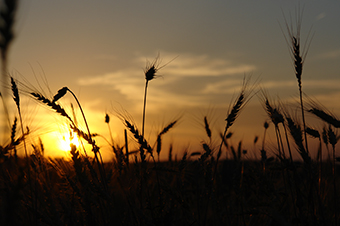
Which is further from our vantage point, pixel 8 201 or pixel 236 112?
pixel 236 112

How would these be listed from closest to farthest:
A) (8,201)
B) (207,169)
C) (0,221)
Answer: (8,201), (0,221), (207,169)

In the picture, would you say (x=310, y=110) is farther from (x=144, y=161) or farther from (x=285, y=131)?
(x=144, y=161)

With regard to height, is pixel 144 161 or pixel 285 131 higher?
pixel 285 131

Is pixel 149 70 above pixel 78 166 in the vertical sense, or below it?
above

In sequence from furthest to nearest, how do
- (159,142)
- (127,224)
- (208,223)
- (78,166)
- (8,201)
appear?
(159,142) < (208,223) < (127,224) < (78,166) < (8,201)

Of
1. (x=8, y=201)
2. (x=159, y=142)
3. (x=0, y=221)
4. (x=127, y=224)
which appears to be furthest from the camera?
(x=159, y=142)

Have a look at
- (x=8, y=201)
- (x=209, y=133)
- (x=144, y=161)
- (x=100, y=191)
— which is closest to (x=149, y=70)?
(x=144, y=161)

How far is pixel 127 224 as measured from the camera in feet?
9.92

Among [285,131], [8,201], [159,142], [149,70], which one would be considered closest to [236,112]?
[285,131]

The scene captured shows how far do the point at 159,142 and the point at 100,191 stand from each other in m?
1.90

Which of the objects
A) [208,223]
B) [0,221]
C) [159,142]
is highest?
[159,142]

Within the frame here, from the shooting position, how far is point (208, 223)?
3.97 metres

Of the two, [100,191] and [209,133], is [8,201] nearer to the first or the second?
[100,191]

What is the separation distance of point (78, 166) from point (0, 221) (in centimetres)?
73
